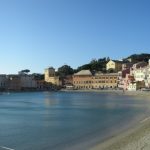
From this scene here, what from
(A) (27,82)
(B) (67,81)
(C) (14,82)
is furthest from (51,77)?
(C) (14,82)

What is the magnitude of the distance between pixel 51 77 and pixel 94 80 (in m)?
27.6

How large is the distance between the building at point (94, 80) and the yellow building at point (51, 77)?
11.9m

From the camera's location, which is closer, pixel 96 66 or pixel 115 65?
pixel 115 65

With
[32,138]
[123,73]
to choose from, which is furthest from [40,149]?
[123,73]

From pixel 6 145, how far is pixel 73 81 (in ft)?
497

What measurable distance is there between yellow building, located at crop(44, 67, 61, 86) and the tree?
10.6 ft

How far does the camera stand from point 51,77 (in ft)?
608

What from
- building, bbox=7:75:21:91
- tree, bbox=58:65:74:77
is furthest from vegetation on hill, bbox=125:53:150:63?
building, bbox=7:75:21:91

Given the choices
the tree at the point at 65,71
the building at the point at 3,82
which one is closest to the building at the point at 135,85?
the tree at the point at 65,71

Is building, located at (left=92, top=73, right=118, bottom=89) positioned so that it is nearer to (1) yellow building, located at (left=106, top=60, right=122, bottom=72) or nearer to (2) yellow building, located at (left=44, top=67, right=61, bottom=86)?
(1) yellow building, located at (left=106, top=60, right=122, bottom=72)

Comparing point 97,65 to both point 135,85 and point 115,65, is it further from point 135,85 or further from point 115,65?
point 135,85

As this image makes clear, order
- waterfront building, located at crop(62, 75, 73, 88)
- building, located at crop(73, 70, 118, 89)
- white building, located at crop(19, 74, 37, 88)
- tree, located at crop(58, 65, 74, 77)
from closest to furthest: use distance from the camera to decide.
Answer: building, located at crop(73, 70, 118, 89) → waterfront building, located at crop(62, 75, 73, 88) → white building, located at crop(19, 74, 37, 88) → tree, located at crop(58, 65, 74, 77)

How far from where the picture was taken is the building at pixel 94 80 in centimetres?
15775

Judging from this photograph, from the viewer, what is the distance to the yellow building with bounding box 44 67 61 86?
182475 millimetres
